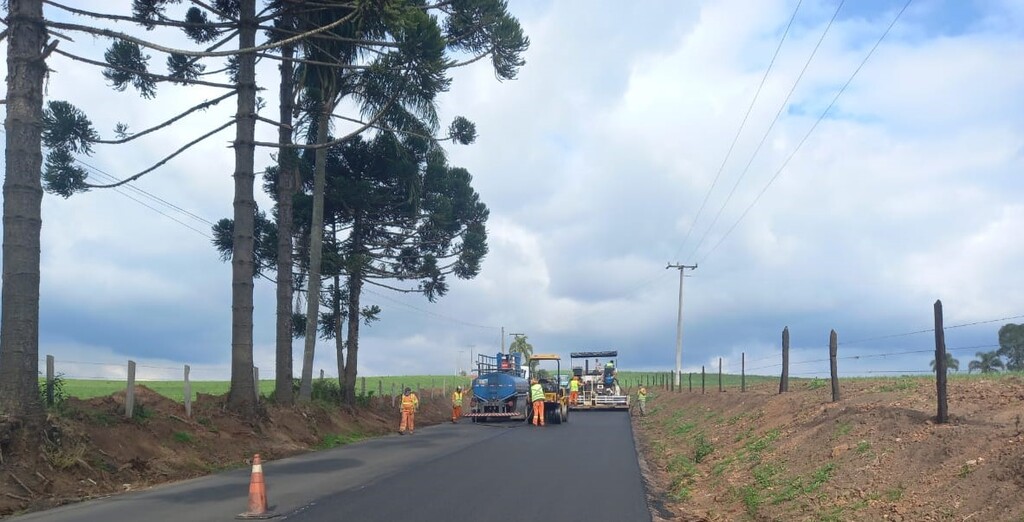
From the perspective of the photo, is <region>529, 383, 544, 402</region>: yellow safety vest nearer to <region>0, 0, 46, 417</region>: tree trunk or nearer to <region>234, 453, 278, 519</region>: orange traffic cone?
<region>0, 0, 46, 417</region>: tree trunk

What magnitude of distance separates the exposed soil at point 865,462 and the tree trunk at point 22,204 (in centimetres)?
1023

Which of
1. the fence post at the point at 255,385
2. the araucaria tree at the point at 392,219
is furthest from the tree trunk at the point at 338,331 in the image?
the fence post at the point at 255,385

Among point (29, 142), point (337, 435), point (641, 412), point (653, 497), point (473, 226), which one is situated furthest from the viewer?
point (641, 412)

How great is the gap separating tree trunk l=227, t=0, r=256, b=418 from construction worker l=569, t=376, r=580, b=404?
23450mm

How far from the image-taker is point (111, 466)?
15.1 m

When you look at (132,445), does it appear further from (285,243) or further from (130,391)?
(285,243)

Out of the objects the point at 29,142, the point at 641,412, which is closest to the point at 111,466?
the point at 29,142

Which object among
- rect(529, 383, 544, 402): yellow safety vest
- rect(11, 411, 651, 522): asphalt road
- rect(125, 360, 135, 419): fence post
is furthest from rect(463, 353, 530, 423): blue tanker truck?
rect(125, 360, 135, 419): fence post

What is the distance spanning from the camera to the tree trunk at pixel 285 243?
25125mm

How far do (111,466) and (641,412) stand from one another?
28.2 metres

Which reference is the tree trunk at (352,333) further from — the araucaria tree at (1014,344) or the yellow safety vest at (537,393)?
the araucaria tree at (1014,344)

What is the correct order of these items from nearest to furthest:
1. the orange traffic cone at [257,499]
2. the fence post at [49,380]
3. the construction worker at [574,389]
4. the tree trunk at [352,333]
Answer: the orange traffic cone at [257,499] → the fence post at [49,380] → the tree trunk at [352,333] → the construction worker at [574,389]

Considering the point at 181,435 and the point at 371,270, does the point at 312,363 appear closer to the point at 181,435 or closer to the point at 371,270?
the point at 371,270

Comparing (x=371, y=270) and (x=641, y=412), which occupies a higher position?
(x=371, y=270)
